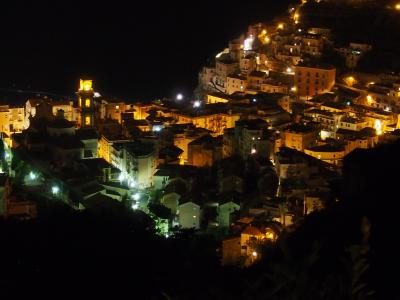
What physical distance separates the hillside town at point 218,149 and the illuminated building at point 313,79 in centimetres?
4

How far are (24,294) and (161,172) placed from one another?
10.2 m

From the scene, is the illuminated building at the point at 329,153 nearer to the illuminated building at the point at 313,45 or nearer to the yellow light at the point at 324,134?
the yellow light at the point at 324,134

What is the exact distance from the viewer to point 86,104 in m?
22.6

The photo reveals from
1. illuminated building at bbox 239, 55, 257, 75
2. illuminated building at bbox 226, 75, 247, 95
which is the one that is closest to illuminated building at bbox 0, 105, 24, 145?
illuminated building at bbox 226, 75, 247, 95

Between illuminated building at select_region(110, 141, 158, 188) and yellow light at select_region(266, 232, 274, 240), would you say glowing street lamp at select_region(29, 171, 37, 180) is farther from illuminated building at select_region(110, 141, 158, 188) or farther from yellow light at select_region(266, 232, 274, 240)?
yellow light at select_region(266, 232, 274, 240)

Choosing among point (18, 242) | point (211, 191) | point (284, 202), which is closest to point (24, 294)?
point (18, 242)

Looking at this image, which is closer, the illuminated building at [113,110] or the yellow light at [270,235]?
the yellow light at [270,235]

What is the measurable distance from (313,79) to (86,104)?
26.6ft

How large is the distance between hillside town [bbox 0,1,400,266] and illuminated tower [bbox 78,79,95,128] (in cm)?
4

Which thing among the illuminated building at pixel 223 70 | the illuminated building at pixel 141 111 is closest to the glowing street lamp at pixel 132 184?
the illuminated building at pixel 141 111

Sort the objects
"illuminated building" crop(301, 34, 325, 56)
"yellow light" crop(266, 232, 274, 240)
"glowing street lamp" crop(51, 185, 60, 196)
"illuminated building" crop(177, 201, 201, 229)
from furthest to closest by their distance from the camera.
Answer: "illuminated building" crop(301, 34, 325, 56) < "glowing street lamp" crop(51, 185, 60, 196) < "illuminated building" crop(177, 201, 201, 229) < "yellow light" crop(266, 232, 274, 240)

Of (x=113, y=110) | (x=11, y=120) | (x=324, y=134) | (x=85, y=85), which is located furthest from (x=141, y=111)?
(x=324, y=134)

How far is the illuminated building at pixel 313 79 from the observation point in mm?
25531

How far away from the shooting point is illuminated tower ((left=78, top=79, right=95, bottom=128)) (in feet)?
73.5
